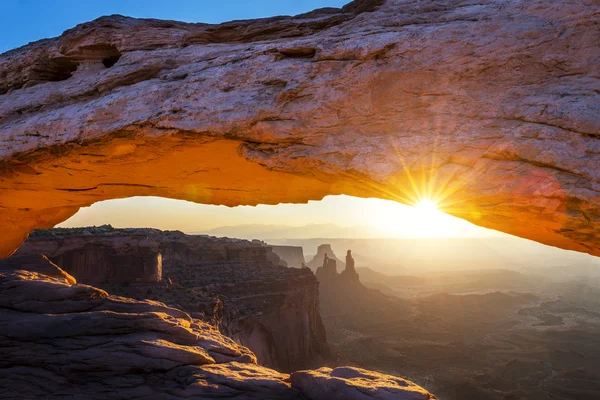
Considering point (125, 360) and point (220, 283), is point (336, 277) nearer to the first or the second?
point (220, 283)

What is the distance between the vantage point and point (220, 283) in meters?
31.7

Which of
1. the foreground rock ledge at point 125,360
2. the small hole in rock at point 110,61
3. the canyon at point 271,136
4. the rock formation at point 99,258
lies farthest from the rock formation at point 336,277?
the small hole in rock at point 110,61

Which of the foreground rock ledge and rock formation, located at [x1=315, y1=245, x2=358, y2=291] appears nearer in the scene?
the foreground rock ledge

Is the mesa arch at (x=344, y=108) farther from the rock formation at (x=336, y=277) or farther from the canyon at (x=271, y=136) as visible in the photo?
the rock formation at (x=336, y=277)

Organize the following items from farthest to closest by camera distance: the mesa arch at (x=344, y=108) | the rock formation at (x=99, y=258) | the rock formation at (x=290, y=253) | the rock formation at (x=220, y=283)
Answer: the rock formation at (x=290, y=253) < the rock formation at (x=99, y=258) < the rock formation at (x=220, y=283) < the mesa arch at (x=344, y=108)

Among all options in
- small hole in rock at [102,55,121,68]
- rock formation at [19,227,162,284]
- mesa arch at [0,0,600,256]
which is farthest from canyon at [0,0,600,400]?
rock formation at [19,227,162,284]

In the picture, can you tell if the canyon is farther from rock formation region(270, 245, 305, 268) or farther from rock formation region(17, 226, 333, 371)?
rock formation region(270, 245, 305, 268)

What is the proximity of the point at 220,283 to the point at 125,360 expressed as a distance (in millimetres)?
24885

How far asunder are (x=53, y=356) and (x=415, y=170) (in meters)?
7.79

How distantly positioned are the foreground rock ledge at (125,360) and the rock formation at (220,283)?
11677 millimetres

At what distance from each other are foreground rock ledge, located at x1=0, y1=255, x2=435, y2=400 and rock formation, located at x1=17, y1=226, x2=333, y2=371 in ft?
38.3

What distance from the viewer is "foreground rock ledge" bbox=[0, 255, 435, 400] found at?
6.58 meters

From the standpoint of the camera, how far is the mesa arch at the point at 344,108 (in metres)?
5.37

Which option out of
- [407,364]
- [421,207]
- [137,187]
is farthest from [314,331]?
[421,207]
